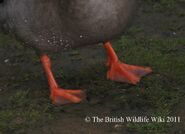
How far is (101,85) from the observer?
4.77 meters

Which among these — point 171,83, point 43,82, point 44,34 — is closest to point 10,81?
point 43,82

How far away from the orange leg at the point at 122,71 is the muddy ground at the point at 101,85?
70 mm

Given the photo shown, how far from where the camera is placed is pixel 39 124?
4238 millimetres

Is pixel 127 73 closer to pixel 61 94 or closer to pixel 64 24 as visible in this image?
pixel 61 94

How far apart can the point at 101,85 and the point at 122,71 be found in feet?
0.79

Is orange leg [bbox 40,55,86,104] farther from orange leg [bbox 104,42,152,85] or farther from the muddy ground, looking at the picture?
orange leg [bbox 104,42,152,85]

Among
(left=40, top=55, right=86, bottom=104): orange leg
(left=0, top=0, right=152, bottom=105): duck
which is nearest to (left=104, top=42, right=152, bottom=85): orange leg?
(left=0, top=0, right=152, bottom=105): duck

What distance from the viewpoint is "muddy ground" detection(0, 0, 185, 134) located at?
4156 millimetres

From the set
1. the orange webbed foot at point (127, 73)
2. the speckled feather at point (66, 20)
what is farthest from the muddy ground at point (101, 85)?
the speckled feather at point (66, 20)

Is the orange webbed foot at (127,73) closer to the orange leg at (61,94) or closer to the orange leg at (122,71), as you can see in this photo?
the orange leg at (122,71)

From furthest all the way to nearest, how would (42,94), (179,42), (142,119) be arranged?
(179,42), (42,94), (142,119)

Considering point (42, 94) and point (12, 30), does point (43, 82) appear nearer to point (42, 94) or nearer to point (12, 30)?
point (42, 94)

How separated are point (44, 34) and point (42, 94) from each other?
2.05 ft

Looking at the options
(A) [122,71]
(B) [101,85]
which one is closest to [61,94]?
(B) [101,85]
